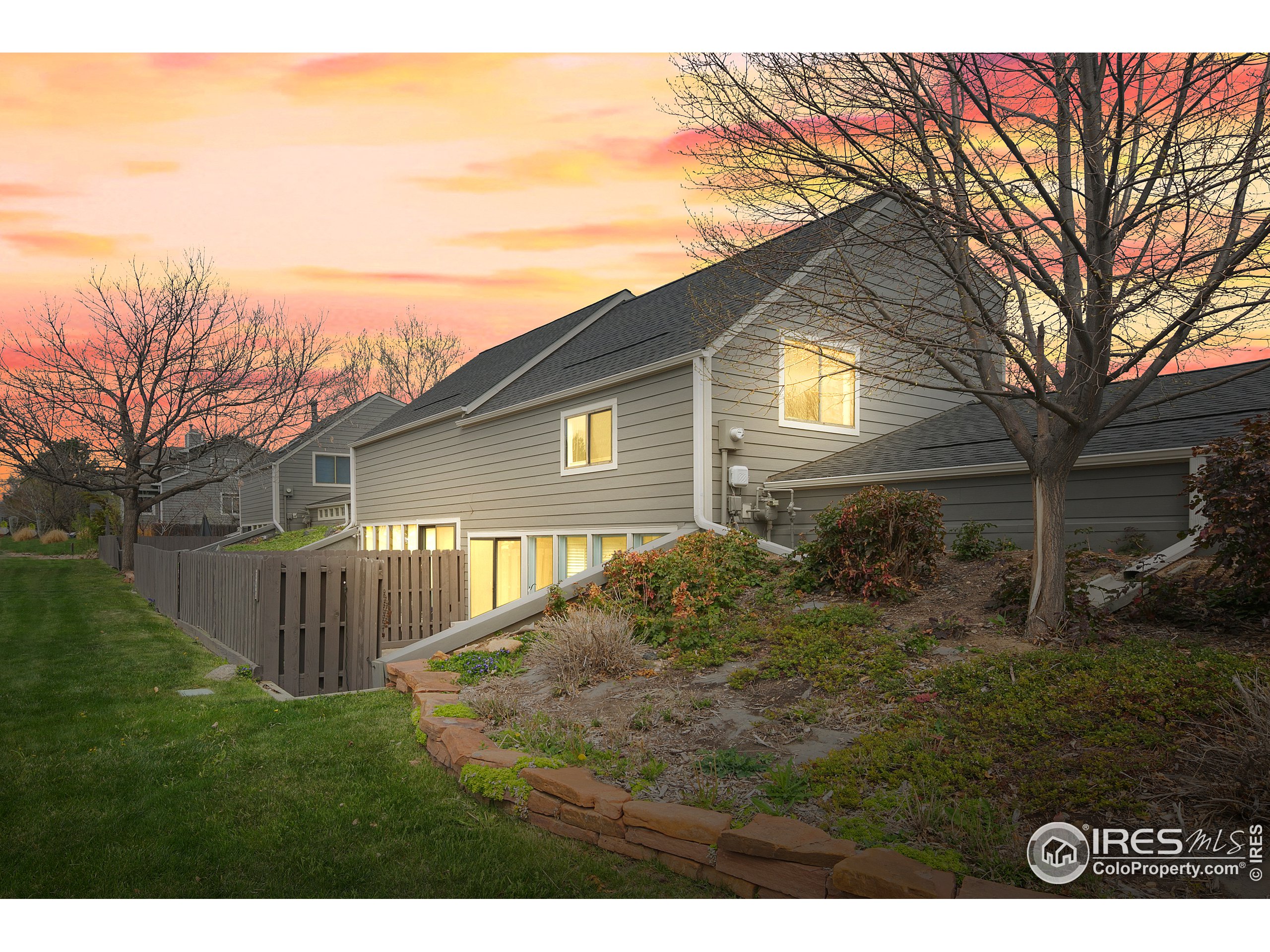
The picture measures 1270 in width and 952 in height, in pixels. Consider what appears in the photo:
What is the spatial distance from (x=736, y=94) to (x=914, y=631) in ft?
14.2

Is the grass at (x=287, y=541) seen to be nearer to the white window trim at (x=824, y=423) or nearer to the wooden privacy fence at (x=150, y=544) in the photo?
the wooden privacy fence at (x=150, y=544)

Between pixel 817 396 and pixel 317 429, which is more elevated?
pixel 317 429

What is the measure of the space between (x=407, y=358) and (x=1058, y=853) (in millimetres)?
35963

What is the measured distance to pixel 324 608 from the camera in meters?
9.12

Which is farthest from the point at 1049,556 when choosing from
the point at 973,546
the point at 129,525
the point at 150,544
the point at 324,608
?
the point at 150,544

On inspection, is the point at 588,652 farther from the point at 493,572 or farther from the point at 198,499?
the point at 198,499

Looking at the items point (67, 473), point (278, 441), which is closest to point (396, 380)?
point (278, 441)

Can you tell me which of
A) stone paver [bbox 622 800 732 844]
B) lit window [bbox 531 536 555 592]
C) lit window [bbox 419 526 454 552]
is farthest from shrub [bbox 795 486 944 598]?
lit window [bbox 419 526 454 552]

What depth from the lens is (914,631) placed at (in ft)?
19.2

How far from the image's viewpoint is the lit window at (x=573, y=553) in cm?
1265

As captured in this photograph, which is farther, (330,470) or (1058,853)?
(330,470)

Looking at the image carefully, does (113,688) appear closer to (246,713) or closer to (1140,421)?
(246,713)

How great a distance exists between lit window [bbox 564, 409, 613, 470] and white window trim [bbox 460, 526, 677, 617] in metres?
1.05

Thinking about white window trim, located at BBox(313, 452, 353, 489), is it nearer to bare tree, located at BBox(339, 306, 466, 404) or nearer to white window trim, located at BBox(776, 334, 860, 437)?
bare tree, located at BBox(339, 306, 466, 404)
